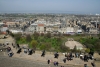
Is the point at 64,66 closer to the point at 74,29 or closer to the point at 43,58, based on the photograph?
the point at 43,58

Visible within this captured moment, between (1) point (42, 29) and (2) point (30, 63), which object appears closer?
(2) point (30, 63)

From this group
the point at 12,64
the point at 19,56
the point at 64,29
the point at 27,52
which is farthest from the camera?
the point at 64,29

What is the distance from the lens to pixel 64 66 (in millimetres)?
5887

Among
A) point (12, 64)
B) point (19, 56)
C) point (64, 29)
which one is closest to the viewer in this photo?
→ point (12, 64)

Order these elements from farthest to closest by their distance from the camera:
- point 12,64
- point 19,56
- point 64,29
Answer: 1. point 64,29
2. point 19,56
3. point 12,64

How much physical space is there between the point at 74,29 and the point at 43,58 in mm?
24505

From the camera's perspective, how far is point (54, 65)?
589 cm

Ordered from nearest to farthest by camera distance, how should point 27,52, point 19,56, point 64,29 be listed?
point 19,56 < point 27,52 < point 64,29

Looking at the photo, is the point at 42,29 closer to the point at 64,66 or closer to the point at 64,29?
the point at 64,29

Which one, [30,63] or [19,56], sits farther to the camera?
[19,56]

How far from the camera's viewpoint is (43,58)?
6730 millimetres

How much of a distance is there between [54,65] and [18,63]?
1359 mm

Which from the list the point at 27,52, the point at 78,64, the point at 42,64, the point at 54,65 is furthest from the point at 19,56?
the point at 78,64

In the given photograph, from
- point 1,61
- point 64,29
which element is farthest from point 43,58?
point 64,29
